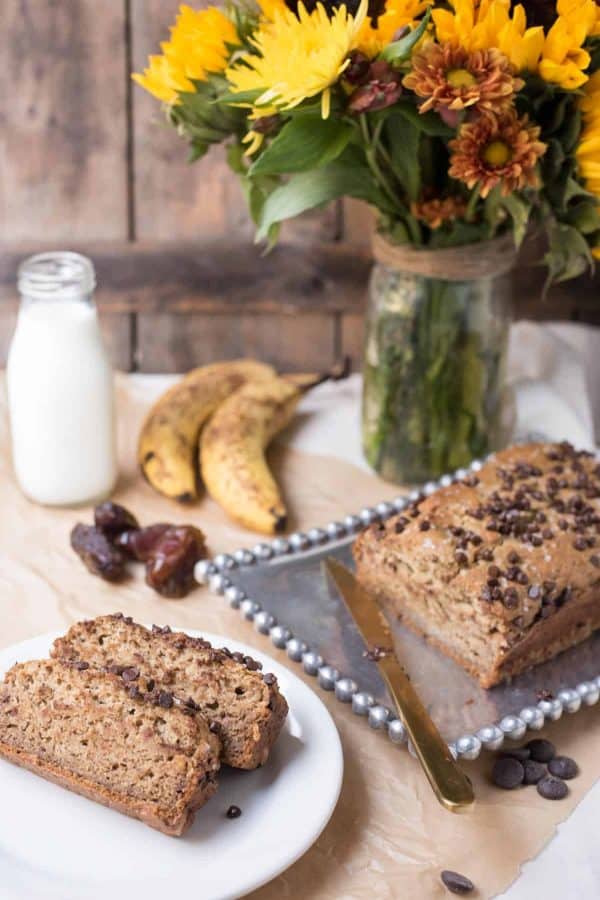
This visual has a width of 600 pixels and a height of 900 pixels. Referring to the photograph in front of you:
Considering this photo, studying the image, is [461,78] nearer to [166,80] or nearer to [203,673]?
[166,80]

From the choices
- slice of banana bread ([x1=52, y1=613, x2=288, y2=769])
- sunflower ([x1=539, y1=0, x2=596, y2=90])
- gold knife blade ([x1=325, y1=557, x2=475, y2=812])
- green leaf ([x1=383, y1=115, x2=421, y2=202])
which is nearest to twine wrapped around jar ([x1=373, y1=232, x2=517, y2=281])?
green leaf ([x1=383, y1=115, x2=421, y2=202])

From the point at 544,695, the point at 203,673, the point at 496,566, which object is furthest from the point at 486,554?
the point at 203,673

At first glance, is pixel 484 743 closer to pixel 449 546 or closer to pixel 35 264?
pixel 449 546

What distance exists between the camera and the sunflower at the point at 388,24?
148cm

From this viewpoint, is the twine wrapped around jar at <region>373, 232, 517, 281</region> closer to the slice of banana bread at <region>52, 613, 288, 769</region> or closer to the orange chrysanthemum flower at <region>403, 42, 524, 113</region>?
the orange chrysanthemum flower at <region>403, 42, 524, 113</region>

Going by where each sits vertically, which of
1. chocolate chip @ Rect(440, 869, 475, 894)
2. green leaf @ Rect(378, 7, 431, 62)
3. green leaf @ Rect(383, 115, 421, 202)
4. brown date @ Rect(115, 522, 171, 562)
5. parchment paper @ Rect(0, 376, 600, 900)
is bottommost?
parchment paper @ Rect(0, 376, 600, 900)

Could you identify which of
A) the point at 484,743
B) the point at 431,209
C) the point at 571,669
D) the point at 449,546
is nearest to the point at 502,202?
the point at 431,209

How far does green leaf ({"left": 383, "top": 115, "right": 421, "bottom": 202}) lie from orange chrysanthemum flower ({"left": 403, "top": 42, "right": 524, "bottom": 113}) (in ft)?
0.61

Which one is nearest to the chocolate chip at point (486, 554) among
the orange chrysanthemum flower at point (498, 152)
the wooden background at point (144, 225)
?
the orange chrysanthemum flower at point (498, 152)

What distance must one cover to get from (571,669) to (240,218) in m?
1.17

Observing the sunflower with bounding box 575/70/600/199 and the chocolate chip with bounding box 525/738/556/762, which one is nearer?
the chocolate chip with bounding box 525/738/556/762

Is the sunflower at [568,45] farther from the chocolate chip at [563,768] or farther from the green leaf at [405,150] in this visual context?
the chocolate chip at [563,768]

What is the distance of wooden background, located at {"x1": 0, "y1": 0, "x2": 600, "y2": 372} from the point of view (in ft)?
7.11

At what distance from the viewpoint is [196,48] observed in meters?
1.65
